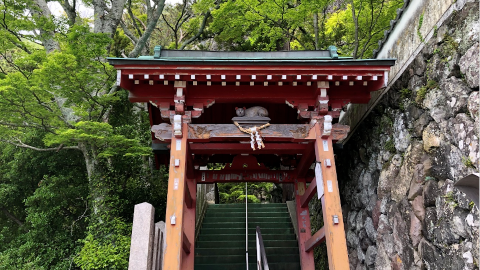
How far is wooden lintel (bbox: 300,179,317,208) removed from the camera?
5.31 meters

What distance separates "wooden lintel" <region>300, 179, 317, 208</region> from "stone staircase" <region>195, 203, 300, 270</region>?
1.46 meters

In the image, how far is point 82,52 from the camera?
6.70 meters

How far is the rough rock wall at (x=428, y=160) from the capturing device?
3105 millimetres

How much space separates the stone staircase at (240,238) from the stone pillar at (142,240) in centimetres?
293

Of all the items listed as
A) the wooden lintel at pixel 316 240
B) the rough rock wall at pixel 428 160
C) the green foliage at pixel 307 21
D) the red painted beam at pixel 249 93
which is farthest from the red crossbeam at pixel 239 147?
the green foliage at pixel 307 21

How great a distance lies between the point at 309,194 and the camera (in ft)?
18.5

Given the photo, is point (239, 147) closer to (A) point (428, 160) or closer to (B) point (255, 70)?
(B) point (255, 70)

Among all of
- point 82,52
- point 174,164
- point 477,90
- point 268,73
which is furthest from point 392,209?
point 82,52

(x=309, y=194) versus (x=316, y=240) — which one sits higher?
(x=309, y=194)

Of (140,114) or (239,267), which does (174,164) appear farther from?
(140,114)

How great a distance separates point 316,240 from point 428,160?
2348 mm

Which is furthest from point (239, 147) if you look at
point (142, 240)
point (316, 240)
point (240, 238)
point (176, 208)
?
point (240, 238)

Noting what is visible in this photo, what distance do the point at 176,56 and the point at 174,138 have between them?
1542 mm

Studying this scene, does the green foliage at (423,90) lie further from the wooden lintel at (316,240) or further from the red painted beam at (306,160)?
the wooden lintel at (316,240)
